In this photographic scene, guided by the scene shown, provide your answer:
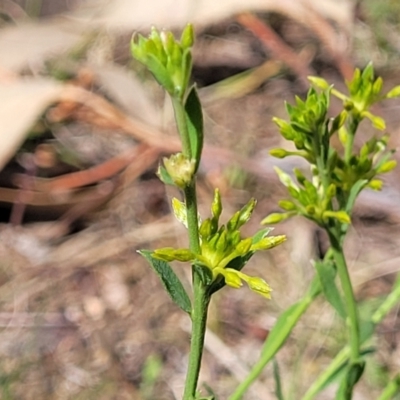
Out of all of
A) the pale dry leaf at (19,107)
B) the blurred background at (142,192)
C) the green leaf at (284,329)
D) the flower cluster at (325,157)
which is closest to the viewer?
the flower cluster at (325,157)

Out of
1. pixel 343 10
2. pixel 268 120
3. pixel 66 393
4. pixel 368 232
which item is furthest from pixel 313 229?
pixel 343 10

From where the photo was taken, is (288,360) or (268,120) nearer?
(288,360)

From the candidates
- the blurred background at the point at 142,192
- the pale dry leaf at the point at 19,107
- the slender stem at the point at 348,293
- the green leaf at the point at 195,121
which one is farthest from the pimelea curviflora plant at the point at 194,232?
the pale dry leaf at the point at 19,107

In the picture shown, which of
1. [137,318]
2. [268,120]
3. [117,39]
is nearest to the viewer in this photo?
[137,318]

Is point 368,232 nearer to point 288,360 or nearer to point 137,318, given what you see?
point 288,360

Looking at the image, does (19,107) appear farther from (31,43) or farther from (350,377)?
(350,377)

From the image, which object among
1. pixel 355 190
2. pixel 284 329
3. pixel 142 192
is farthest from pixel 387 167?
pixel 142 192

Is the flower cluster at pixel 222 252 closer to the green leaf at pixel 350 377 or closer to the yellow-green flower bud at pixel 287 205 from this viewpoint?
the yellow-green flower bud at pixel 287 205

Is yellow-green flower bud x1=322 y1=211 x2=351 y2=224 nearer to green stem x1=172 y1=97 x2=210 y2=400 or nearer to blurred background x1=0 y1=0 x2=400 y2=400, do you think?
green stem x1=172 y1=97 x2=210 y2=400
